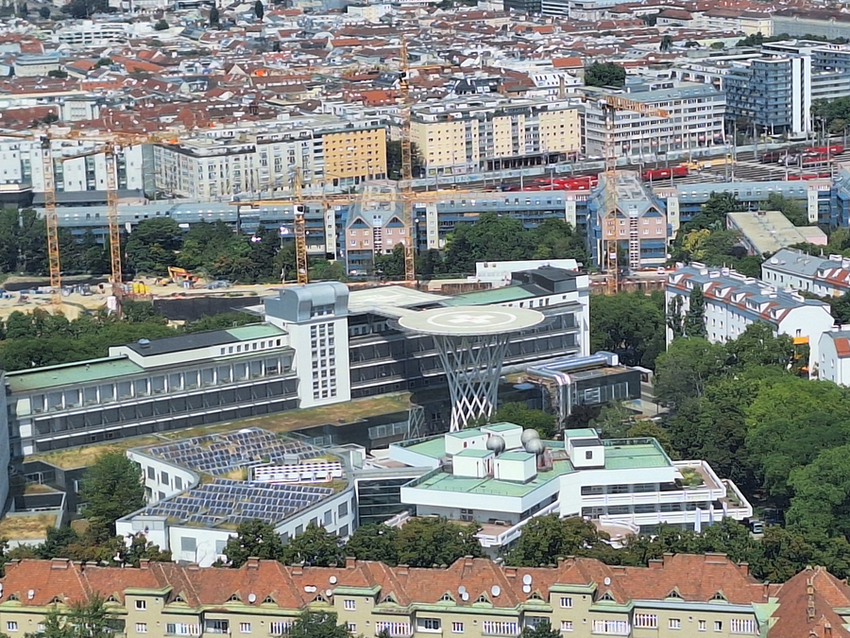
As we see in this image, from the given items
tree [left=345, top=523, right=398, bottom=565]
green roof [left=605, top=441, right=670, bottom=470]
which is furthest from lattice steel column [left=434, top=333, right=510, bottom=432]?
tree [left=345, top=523, right=398, bottom=565]

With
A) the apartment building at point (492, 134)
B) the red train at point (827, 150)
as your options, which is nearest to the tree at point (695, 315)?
the apartment building at point (492, 134)

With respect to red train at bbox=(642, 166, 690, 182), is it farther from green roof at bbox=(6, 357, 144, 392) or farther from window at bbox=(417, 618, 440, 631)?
window at bbox=(417, 618, 440, 631)

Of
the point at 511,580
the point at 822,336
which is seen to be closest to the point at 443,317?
the point at 822,336

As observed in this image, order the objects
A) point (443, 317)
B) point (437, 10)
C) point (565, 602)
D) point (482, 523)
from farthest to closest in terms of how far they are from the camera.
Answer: point (437, 10) → point (443, 317) → point (482, 523) → point (565, 602)

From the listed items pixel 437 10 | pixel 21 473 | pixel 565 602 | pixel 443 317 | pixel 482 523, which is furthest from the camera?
pixel 437 10

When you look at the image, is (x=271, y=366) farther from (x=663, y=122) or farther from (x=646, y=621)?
(x=663, y=122)

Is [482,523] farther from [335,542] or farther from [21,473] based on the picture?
[21,473]
